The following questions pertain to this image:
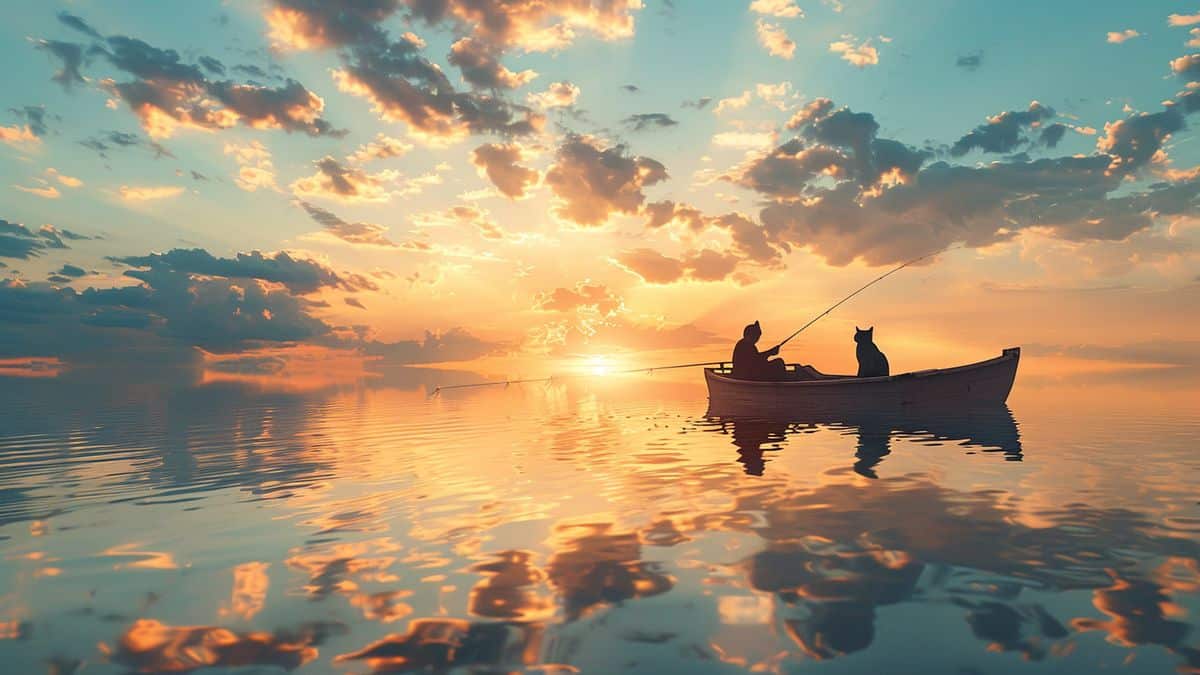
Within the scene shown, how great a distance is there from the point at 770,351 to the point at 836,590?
23037mm

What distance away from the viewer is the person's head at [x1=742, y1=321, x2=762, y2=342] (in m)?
29.0

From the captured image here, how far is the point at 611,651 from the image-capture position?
16.7 feet

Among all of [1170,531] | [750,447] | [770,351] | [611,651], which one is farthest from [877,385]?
[611,651]

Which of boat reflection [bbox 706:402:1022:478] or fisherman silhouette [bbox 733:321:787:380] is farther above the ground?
fisherman silhouette [bbox 733:321:787:380]

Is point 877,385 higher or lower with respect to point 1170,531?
higher

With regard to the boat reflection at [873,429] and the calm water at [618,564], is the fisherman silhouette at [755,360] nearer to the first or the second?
the boat reflection at [873,429]

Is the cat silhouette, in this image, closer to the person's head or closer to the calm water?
the person's head

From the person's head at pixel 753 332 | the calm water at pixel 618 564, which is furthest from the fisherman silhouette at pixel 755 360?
the calm water at pixel 618 564

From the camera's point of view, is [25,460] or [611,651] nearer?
[611,651]

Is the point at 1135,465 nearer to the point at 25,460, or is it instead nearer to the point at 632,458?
the point at 632,458

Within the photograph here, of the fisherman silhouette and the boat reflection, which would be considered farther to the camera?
the fisherman silhouette

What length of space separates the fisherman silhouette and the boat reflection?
1969mm

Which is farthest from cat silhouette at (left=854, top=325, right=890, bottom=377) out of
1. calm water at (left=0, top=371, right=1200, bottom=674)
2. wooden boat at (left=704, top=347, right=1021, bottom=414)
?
calm water at (left=0, top=371, right=1200, bottom=674)

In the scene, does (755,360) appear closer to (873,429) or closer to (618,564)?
(873,429)
